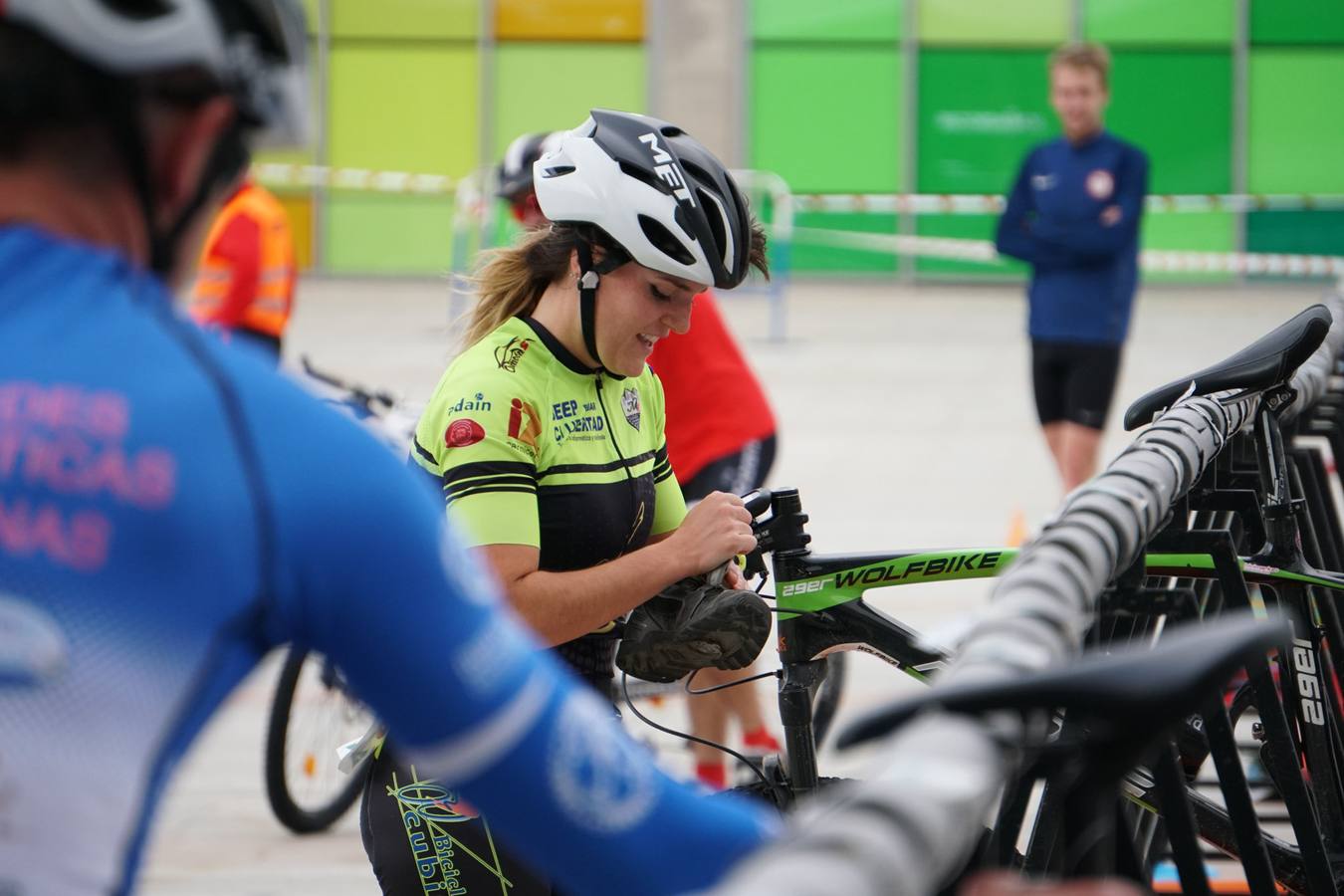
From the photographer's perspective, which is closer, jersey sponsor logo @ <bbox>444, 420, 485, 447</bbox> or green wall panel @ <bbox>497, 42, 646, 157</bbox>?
→ jersey sponsor logo @ <bbox>444, 420, 485, 447</bbox>

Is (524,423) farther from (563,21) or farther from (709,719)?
(563,21)

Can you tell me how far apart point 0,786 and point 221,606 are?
0.57ft

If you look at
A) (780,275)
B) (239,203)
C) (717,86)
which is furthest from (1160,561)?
(717,86)

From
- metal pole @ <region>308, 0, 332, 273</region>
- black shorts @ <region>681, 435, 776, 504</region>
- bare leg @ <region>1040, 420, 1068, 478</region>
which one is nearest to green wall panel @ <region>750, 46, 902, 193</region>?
metal pole @ <region>308, 0, 332, 273</region>

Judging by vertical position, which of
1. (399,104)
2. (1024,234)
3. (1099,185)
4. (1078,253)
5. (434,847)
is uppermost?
(399,104)

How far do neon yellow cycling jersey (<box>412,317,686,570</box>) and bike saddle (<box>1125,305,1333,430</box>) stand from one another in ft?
2.83

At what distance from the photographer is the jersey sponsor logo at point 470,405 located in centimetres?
283

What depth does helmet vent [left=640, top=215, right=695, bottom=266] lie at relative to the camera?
10.0 feet

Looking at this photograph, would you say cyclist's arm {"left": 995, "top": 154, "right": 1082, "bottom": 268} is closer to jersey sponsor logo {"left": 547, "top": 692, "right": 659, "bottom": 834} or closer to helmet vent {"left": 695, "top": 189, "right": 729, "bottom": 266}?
helmet vent {"left": 695, "top": 189, "right": 729, "bottom": 266}

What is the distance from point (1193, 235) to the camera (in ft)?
76.1

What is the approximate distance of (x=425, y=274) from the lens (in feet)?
80.7

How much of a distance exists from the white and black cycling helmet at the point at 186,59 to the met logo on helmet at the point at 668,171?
1731mm

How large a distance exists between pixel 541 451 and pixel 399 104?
22156mm

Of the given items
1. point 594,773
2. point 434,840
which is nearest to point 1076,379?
point 434,840
